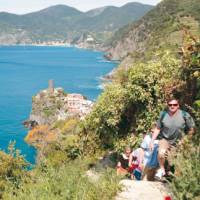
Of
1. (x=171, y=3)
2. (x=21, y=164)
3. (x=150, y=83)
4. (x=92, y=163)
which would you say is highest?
(x=171, y=3)

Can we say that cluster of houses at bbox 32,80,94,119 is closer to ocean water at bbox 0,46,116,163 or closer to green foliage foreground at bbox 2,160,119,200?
ocean water at bbox 0,46,116,163

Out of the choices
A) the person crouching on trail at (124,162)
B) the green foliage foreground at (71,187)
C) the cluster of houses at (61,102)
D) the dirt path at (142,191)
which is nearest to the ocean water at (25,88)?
the cluster of houses at (61,102)

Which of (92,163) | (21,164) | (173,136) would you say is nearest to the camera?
(173,136)

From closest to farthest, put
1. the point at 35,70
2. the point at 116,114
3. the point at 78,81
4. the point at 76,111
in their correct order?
the point at 116,114, the point at 76,111, the point at 78,81, the point at 35,70

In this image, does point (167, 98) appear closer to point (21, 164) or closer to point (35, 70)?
point (21, 164)

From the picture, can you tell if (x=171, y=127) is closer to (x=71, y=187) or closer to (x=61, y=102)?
(x=71, y=187)

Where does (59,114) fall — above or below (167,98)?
below

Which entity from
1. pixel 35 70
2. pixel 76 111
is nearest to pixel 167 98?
pixel 76 111

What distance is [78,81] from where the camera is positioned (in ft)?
454

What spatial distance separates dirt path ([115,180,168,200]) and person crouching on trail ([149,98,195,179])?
74 cm

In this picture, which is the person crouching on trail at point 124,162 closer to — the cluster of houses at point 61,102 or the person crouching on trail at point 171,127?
the person crouching on trail at point 171,127

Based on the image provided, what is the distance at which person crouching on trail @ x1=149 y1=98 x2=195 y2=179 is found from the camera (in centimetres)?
928

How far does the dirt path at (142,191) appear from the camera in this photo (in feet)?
26.6

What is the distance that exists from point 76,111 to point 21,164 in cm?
4987
